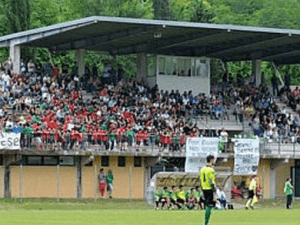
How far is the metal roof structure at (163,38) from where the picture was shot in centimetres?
5725

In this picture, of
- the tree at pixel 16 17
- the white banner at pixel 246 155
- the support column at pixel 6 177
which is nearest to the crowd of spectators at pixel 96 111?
the white banner at pixel 246 155

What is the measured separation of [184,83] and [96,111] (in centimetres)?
1057

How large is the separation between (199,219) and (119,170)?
2276cm

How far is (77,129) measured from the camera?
53781mm

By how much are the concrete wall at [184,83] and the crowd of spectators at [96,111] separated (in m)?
1.17

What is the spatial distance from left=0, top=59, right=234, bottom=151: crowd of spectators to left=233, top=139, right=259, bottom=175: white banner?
987 millimetres

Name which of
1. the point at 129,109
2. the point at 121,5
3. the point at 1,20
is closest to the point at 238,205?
the point at 129,109

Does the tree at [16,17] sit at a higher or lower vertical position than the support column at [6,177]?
higher

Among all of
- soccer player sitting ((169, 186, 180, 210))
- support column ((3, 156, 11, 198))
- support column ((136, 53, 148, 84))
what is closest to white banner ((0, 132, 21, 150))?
support column ((3, 156, 11, 198))

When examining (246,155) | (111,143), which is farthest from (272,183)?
(111,143)

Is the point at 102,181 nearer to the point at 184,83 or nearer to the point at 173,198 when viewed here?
the point at 173,198

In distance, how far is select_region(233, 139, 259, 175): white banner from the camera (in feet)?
186

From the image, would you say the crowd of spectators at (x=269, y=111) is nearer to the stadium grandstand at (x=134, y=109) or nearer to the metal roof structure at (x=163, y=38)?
the stadium grandstand at (x=134, y=109)

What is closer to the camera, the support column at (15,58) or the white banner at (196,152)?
the white banner at (196,152)
